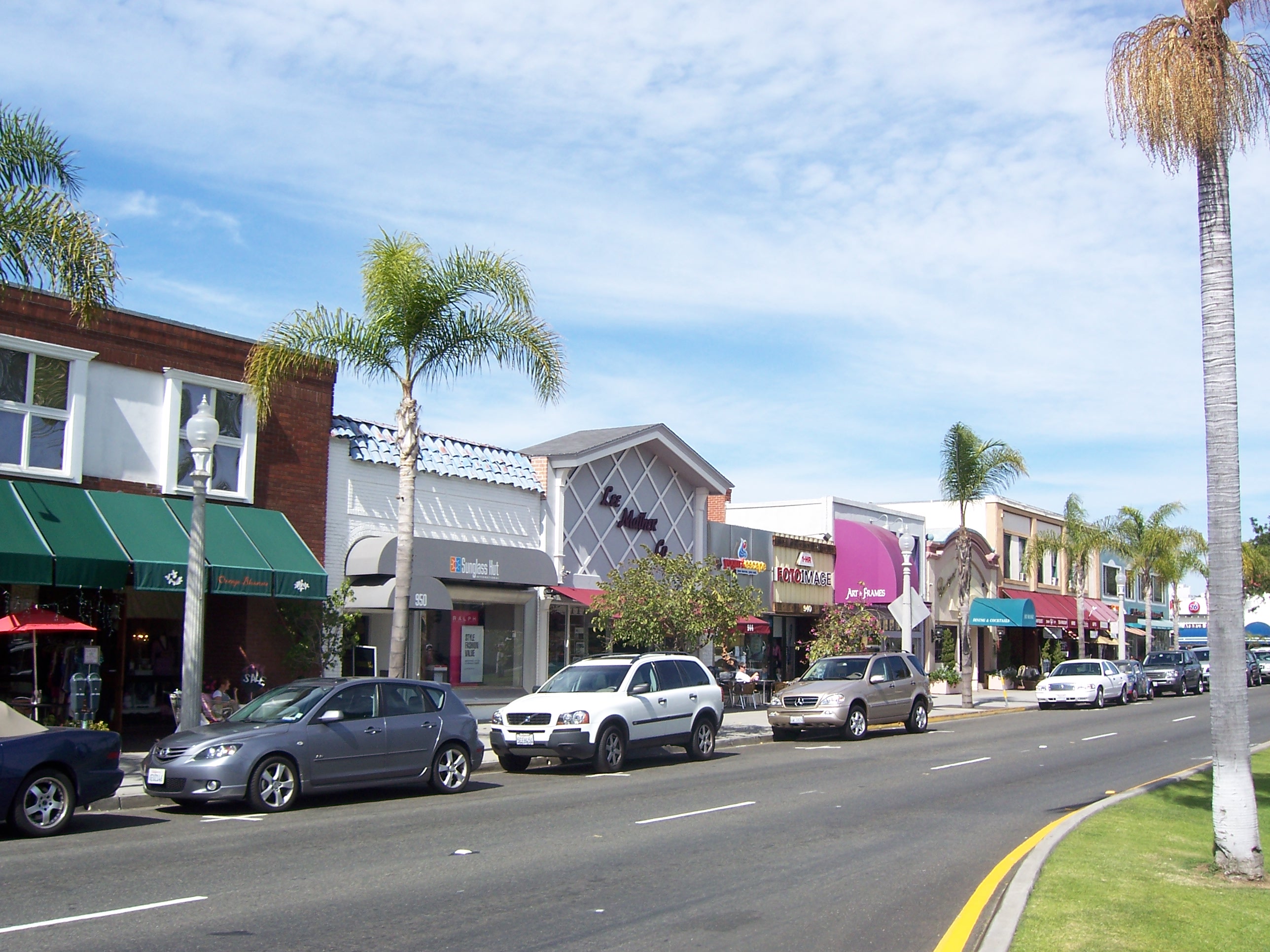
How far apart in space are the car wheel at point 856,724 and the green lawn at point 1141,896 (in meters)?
11.0

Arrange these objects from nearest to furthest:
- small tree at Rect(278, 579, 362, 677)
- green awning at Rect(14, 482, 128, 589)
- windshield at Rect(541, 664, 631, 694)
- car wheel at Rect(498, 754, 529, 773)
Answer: green awning at Rect(14, 482, 128, 589) → car wheel at Rect(498, 754, 529, 773) → windshield at Rect(541, 664, 631, 694) → small tree at Rect(278, 579, 362, 677)

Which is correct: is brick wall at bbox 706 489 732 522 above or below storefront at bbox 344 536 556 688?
above

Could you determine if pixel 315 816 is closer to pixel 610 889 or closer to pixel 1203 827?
pixel 610 889

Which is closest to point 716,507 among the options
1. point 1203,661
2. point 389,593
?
point 389,593

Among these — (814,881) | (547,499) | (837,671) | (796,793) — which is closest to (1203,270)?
(814,881)

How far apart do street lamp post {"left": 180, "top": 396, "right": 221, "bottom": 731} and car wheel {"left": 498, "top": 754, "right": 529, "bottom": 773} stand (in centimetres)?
464

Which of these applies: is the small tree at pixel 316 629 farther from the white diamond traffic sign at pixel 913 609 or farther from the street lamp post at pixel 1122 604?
the street lamp post at pixel 1122 604

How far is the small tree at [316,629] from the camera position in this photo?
69.0 feet

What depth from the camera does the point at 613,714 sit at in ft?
57.2

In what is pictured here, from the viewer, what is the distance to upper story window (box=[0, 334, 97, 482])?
58.3 ft

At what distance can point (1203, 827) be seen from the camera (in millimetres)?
11758

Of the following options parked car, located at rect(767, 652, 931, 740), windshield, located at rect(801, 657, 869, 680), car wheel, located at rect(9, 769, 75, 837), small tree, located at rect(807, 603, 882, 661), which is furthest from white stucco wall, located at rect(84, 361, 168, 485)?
small tree, located at rect(807, 603, 882, 661)

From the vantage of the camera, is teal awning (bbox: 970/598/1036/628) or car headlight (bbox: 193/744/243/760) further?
teal awning (bbox: 970/598/1036/628)

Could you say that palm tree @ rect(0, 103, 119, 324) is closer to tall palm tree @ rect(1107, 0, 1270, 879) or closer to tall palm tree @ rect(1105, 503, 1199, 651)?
tall palm tree @ rect(1107, 0, 1270, 879)
